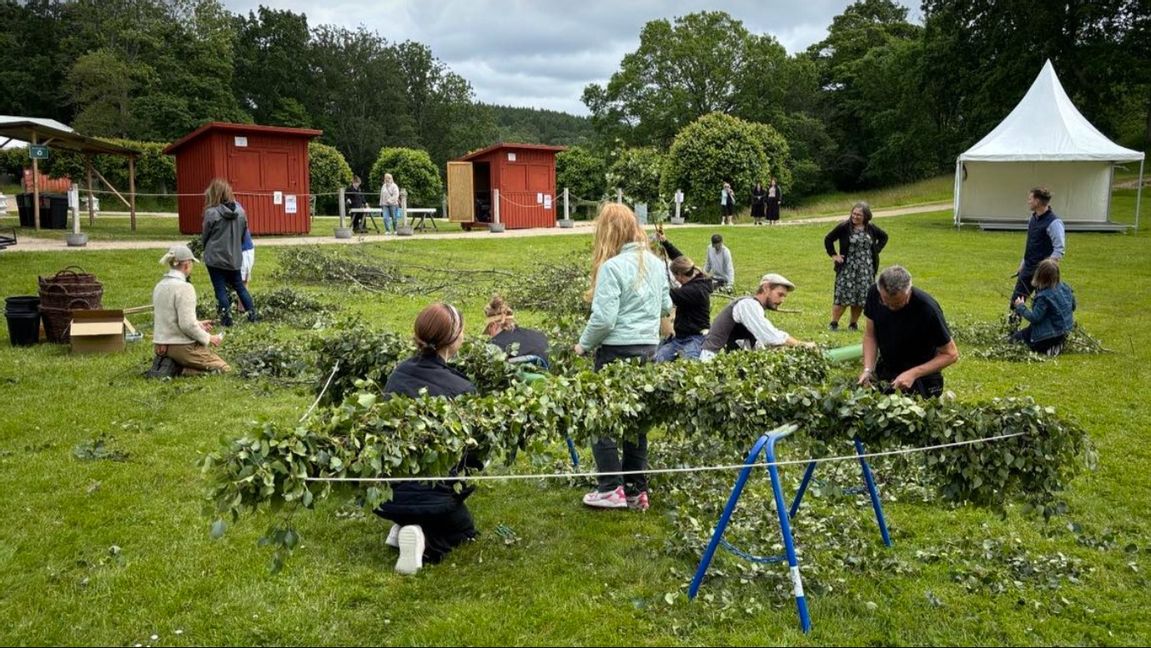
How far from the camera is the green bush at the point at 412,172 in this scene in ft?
138

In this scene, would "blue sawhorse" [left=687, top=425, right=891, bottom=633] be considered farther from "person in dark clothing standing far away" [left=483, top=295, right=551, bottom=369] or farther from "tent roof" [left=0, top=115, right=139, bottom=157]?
"tent roof" [left=0, top=115, right=139, bottom=157]

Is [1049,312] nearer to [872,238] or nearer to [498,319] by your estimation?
[872,238]

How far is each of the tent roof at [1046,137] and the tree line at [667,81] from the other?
10.9 meters

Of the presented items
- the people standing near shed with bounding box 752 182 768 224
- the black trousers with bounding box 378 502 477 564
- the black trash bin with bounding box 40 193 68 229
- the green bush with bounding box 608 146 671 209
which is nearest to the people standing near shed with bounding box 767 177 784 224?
the people standing near shed with bounding box 752 182 768 224

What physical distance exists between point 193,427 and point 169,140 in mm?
49128

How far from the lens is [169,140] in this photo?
164 ft

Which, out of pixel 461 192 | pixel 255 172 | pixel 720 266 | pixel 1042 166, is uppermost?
pixel 1042 166

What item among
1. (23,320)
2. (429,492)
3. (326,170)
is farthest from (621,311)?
(326,170)

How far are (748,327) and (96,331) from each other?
7.07 metres

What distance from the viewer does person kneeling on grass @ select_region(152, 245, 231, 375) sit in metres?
8.27

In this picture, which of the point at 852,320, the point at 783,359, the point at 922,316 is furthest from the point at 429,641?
the point at 852,320

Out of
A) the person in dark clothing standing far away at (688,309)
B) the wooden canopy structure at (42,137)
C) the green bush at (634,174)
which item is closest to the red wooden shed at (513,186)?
the wooden canopy structure at (42,137)

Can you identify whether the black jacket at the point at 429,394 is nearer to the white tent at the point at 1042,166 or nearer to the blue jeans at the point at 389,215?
the blue jeans at the point at 389,215

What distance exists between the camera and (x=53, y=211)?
23.6m
